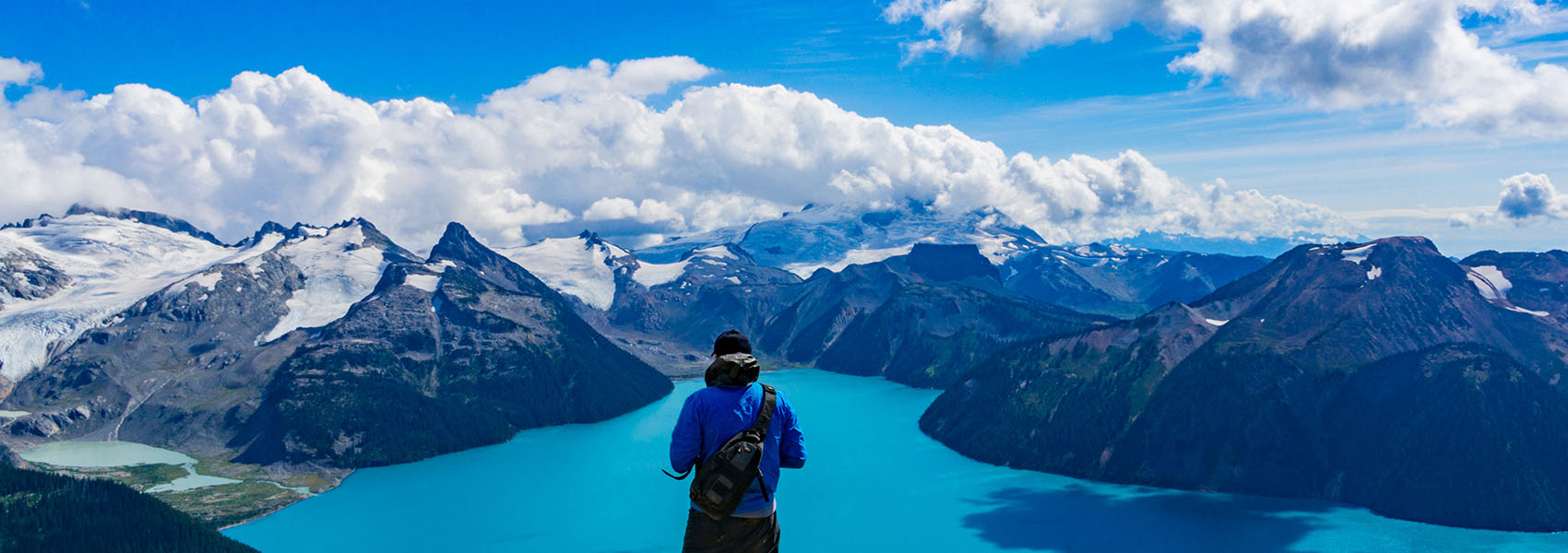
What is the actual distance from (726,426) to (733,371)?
91 centimetres

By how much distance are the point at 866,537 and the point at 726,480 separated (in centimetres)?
16123

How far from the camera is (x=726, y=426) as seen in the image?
1598 centimetres

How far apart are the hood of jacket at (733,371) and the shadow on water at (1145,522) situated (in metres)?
158

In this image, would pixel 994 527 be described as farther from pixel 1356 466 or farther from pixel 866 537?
pixel 1356 466

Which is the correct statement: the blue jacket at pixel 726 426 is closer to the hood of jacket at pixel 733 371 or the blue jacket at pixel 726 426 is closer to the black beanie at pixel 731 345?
the hood of jacket at pixel 733 371

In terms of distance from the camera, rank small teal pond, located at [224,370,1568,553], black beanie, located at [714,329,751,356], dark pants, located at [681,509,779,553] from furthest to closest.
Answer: small teal pond, located at [224,370,1568,553]
black beanie, located at [714,329,751,356]
dark pants, located at [681,509,779,553]

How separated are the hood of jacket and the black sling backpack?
390 mm

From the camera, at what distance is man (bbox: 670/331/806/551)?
1589 centimetres

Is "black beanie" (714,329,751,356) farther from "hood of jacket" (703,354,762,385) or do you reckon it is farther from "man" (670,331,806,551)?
"hood of jacket" (703,354,762,385)

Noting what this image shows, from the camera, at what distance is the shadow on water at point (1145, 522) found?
163 meters

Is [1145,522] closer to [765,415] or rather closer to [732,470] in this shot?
[765,415]

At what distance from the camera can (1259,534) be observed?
541 ft

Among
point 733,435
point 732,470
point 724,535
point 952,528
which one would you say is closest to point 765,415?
point 733,435

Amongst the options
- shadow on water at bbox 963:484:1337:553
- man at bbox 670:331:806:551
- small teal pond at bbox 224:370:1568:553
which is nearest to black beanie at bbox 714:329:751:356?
man at bbox 670:331:806:551
